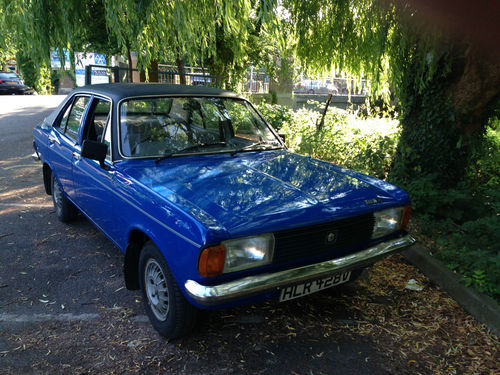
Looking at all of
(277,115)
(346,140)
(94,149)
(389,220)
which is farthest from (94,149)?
(277,115)

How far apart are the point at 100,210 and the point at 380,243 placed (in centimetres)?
243

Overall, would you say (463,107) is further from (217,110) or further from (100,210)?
(100,210)

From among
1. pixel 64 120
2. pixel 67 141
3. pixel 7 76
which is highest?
pixel 7 76

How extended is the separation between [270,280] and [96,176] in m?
2.03

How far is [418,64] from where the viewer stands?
5285mm

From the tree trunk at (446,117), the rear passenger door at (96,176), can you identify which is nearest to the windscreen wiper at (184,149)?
the rear passenger door at (96,176)

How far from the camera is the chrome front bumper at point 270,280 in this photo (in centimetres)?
243

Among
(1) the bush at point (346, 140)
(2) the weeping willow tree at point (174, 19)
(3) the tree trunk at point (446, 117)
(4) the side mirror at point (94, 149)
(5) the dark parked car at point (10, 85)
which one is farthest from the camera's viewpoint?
(5) the dark parked car at point (10, 85)

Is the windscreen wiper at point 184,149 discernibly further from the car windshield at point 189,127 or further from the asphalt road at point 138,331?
the asphalt road at point 138,331

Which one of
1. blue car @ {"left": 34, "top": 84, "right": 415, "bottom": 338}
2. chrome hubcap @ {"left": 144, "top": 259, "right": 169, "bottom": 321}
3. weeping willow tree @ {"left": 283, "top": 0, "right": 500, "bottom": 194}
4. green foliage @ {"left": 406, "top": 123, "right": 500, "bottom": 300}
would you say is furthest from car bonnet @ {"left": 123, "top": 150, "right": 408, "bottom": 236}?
weeping willow tree @ {"left": 283, "top": 0, "right": 500, "bottom": 194}

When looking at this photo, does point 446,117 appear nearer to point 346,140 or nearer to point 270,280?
point 346,140

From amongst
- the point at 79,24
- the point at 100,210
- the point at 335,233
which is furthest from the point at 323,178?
the point at 79,24

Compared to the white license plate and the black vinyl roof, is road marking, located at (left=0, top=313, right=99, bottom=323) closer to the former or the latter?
the white license plate

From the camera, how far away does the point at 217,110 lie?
4.14 metres
